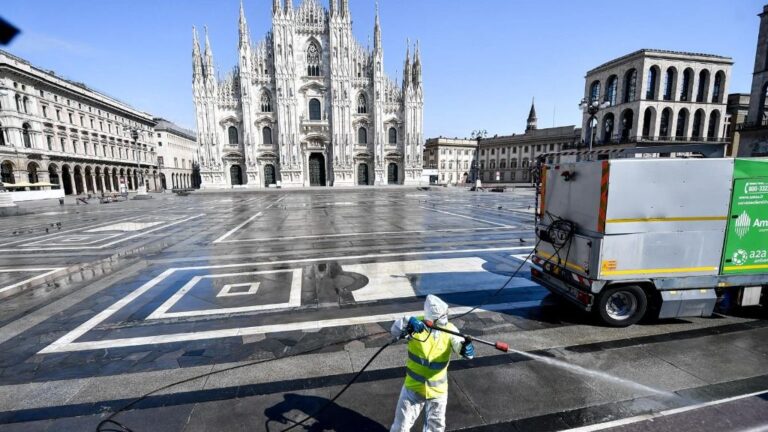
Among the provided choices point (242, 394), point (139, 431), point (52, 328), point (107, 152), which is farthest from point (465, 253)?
point (107, 152)

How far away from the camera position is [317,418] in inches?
138

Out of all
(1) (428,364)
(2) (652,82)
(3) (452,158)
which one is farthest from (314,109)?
(1) (428,364)

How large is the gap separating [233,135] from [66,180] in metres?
25.8

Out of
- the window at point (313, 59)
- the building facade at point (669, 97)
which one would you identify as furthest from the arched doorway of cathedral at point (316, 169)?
the building facade at point (669, 97)

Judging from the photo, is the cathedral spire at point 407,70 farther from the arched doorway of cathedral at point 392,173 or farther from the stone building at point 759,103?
the stone building at point 759,103

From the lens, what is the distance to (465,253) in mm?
10516

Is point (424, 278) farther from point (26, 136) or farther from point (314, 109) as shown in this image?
point (26, 136)

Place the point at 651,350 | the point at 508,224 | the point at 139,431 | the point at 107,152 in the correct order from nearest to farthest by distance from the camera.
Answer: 1. the point at 139,431
2. the point at 651,350
3. the point at 508,224
4. the point at 107,152

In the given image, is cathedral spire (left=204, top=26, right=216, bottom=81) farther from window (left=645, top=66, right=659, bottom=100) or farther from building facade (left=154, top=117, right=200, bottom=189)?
window (left=645, top=66, right=659, bottom=100)

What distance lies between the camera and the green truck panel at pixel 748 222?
5105 mm

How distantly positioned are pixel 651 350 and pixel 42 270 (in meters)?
14.2

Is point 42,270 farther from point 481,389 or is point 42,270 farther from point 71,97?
point 71,97

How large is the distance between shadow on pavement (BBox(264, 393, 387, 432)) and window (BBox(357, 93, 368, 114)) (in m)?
50.5

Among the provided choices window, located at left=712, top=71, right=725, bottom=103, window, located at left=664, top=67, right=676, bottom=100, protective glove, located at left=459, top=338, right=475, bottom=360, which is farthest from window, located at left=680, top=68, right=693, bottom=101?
protective glove, located at left=459, top=338, right=475, bottom=360
